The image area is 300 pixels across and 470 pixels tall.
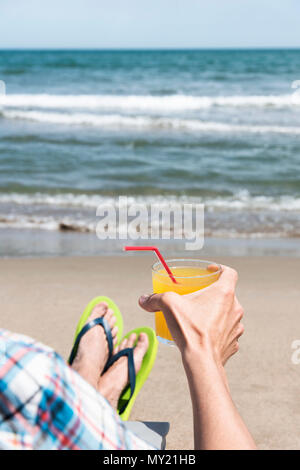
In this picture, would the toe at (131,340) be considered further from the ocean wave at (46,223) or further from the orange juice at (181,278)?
the ocean wave at (46,223)

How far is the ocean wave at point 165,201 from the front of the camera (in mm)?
6188

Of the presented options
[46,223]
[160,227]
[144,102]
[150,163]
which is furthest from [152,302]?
[144,102]

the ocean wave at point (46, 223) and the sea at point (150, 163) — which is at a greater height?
the sea at point (150, 163)

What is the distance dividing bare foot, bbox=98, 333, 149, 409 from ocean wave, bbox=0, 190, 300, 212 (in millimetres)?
3789

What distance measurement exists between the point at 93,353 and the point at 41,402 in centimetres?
146

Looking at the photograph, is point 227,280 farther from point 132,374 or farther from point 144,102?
point 144,102

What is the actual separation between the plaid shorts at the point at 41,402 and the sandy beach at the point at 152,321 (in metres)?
1.24

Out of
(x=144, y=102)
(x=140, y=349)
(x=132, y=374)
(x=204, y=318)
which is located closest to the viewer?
(x=204, y=318)

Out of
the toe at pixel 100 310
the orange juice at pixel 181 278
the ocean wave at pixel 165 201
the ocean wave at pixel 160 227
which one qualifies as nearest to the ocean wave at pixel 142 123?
the ocean wave at pixel 165 201

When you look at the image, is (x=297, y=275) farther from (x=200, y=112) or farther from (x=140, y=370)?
(x=200, y=112)

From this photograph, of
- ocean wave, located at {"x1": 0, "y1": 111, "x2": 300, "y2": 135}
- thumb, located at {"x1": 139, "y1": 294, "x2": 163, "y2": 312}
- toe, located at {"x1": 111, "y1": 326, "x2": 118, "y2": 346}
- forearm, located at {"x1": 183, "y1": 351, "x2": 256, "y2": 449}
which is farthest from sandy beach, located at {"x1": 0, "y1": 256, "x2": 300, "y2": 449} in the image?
ocean wave, located at {"x1": 0, "y1": 111, "x2": 300, "y2": 135}

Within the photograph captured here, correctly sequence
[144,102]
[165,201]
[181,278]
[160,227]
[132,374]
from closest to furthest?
[181,278], [132,374], [160,227], [165,201], [144,102]

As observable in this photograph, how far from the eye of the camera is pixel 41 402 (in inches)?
31.9

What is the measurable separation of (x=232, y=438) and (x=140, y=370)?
4.17 feet
